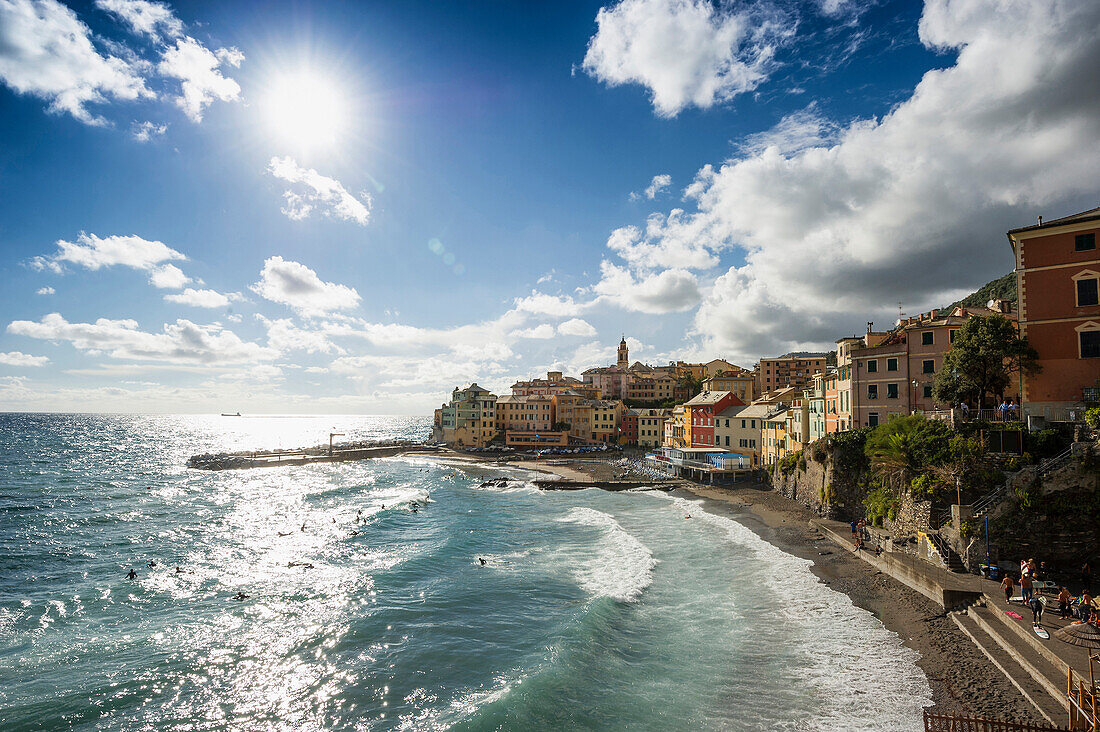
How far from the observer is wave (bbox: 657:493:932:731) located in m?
16.1

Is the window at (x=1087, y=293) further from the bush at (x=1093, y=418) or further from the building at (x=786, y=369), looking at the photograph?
the building at (x=786, y=369)

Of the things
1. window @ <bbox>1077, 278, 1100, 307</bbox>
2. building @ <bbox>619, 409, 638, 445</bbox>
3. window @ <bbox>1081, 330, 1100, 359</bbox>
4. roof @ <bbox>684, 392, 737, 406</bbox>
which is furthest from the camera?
building @ <bbox>619, 409, 638, 445</bbox>

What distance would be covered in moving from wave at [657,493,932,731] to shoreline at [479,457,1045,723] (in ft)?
1.72

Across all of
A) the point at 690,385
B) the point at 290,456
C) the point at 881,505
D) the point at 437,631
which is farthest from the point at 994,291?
the point at 290,456

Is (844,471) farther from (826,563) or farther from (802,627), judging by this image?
(802,627)

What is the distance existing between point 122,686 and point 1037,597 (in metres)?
34.5

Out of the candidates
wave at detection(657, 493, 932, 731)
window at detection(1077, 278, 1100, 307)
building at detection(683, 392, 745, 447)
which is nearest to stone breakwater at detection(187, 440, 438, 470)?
building at detection(683, 392, 745, 447)

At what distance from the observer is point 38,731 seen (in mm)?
16609

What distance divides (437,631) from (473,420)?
10296 cm

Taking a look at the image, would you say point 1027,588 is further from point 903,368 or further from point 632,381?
point 632,381

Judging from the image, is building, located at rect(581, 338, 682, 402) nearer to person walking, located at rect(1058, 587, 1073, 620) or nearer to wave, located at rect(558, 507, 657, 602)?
wave, located at rect(558, 507, 657, 602)

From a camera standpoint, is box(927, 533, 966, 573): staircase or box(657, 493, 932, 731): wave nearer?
box(657, 493, 932, 731): wave

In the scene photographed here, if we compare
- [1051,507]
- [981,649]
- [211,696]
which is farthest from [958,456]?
[211,696]

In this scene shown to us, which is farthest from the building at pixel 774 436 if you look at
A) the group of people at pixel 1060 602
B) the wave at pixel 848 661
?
the group of people at pixel 1060 602
